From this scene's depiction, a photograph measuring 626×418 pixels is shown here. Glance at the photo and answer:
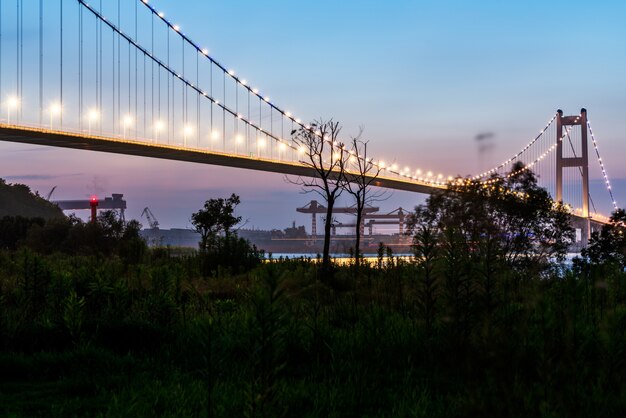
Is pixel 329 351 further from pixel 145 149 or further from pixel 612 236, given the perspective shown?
pixel 145 149

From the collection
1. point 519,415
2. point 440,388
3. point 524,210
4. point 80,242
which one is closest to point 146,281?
point 440,388

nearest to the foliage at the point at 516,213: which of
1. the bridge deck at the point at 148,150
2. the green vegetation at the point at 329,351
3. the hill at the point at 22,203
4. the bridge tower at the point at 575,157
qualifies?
the bridge deck at the point at 148,150

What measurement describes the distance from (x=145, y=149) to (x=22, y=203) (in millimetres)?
49488

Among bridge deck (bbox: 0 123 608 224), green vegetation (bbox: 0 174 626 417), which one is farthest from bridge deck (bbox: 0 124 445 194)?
green vegetation (bbox: 0 174 626 417)

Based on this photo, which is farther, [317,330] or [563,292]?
[563,292]

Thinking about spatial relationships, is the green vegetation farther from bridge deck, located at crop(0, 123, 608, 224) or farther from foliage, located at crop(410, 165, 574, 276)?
bridge deck, located at crop(0, 123, 608, 224)

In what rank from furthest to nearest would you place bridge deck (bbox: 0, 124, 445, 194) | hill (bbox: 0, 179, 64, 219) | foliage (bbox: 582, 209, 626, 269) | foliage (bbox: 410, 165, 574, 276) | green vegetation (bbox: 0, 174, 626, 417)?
hill (bbox: 0, 179, 64, 219)
bridge deck (bbox: 0, 124, 445, 194)
foliage (bbox: 410, 165, 574, 276)
foliage (bbox: 582, 209, 626, 269)
green vegetation (bbox: 0, 174, 626, 417)

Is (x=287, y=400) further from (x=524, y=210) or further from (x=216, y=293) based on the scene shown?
(x=524, y=210)

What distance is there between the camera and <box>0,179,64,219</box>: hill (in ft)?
279

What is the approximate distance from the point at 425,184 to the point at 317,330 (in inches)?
2580

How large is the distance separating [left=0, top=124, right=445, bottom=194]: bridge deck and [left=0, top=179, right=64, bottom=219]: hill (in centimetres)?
3827

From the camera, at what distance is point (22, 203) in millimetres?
89375

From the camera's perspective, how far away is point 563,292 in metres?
6.09

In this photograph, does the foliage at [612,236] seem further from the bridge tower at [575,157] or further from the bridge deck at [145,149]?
the bridge tower at [575,157]
